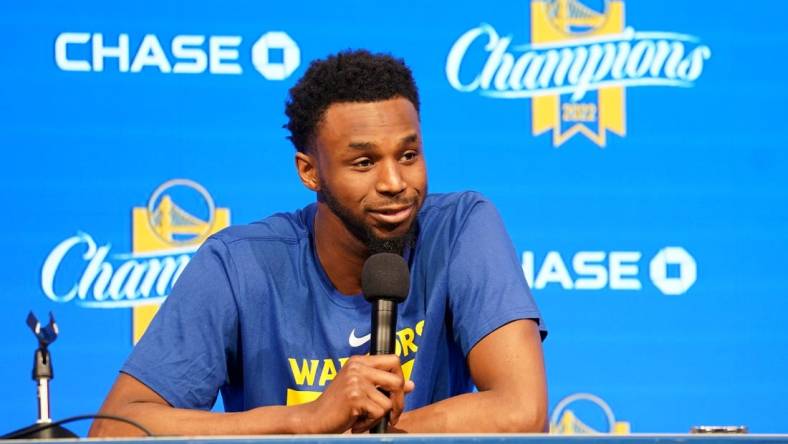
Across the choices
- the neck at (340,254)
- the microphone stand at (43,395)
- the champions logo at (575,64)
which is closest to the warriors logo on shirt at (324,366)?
the neck at (340,254)

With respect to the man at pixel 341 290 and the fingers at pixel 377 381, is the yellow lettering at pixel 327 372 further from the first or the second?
the fingers at pixel 377 381

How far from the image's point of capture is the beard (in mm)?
2279

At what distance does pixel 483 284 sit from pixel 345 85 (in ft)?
1.54

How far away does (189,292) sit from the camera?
2297mm

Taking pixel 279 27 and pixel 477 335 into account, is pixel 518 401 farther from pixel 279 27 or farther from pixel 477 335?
pixel 279 27

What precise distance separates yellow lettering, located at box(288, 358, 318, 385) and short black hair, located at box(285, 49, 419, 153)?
43cm

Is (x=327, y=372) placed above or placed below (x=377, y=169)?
below

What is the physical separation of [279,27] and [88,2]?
534 mm

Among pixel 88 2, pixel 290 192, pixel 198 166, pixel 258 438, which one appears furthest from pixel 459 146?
pixel 258 438

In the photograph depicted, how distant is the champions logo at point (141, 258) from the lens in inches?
131

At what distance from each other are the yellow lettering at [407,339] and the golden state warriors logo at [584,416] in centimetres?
130

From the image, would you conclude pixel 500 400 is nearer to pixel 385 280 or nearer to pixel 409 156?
pixel 385 280

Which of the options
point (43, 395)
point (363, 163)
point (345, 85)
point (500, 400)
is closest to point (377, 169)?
point (363, 163)

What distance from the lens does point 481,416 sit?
2.01 metres
